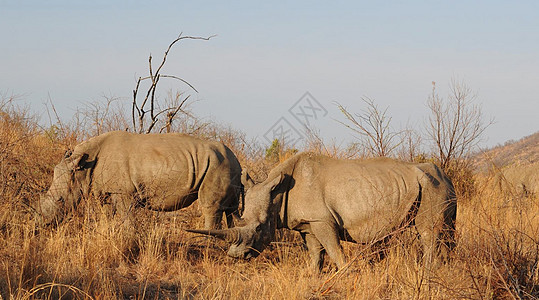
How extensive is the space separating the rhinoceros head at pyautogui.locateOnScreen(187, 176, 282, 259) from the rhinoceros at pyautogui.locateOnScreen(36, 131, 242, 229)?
1.75 m

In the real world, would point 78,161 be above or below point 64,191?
above

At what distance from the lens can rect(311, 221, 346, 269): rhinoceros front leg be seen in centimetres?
654

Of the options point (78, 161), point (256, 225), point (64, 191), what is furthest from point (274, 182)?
point (64, 191)

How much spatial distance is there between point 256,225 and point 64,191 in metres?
3.04

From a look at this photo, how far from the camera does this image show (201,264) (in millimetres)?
7340

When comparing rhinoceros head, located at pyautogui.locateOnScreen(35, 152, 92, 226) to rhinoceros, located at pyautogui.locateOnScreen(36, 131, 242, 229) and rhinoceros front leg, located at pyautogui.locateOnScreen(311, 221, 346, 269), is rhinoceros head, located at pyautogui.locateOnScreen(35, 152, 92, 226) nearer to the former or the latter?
rhinoceros, located at pyautogui.locateOnScreen(36, 131, 242, 229)

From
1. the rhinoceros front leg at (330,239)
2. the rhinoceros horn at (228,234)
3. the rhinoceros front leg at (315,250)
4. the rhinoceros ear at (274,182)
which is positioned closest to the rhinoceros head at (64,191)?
the rhinoceros horn at (228,234)

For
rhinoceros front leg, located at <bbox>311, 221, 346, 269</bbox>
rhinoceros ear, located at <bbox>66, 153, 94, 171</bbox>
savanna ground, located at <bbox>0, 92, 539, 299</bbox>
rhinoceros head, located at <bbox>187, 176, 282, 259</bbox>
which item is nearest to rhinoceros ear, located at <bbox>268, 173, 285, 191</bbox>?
rhinoceros head, located at <bbox>187, 176, 282, 259</bbox>

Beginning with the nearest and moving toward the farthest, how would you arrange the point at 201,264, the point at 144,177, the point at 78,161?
the point at 201,264 < the point at 78,161 < the point at 144,177

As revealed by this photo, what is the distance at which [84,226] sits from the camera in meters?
7.40

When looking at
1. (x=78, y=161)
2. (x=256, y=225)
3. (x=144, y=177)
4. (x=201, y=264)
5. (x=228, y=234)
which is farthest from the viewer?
(x=144, y=177)

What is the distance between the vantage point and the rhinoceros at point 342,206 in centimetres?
656

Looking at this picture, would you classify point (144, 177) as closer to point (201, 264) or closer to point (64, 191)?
point (64, 191)

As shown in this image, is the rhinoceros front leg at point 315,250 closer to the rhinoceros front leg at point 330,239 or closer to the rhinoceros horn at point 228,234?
the rhinoceros front leg at point 330,239
